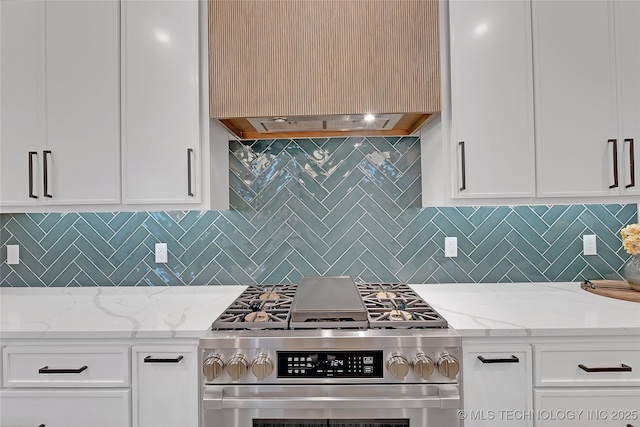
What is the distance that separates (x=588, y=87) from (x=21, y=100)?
2608 mm

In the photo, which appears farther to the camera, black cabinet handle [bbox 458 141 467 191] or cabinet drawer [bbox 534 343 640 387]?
black cabinet handle [bbox 458 141 467 191]

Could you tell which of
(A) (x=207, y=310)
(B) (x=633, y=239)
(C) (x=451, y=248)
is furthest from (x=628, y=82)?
(A) (x=207, y=310)

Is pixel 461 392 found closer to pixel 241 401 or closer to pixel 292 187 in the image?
pixel 241 401

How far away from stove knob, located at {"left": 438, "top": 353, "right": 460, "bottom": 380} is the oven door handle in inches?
2.7

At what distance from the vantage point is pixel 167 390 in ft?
4.18

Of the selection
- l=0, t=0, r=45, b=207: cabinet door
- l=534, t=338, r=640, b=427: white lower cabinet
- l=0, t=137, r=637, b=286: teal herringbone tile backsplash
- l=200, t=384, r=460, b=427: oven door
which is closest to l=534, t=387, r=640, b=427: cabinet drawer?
l=534, t=338, r=640, b=427: white lower cabinet

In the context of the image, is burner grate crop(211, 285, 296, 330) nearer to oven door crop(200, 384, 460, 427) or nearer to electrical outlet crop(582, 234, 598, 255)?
oven door crop(200, 384, 460, 427)

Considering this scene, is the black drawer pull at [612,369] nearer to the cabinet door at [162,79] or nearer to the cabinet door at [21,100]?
the cabinet door at [162,79]

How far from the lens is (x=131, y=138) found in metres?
1.60

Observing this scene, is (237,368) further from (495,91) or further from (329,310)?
(495,91)

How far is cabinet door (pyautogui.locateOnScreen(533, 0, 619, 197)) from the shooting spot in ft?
5.06

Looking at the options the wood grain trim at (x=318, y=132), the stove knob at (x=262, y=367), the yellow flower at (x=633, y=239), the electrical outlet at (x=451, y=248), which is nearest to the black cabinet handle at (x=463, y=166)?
the wood grain trim at (x=318, y=132)

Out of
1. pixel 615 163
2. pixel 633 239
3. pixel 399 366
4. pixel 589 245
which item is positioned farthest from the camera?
pixel 589 245

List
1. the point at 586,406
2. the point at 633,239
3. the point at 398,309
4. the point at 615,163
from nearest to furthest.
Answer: the point at 586,406
the point at 398,309
the point at 615,163
the point at 633,239
